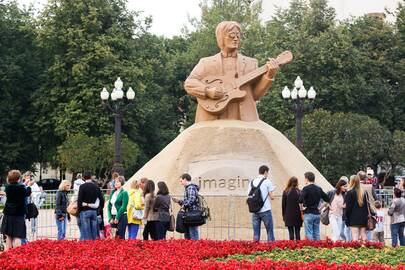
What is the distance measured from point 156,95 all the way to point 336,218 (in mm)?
30967

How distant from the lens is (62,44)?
41188 millimetres

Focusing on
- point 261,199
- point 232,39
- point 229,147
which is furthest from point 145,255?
A: point 232,39

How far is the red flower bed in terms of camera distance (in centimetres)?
982

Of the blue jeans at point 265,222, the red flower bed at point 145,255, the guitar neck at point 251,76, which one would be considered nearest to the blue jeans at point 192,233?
the blue jeans at point 265,222

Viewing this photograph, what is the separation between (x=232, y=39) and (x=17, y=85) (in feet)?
79.8

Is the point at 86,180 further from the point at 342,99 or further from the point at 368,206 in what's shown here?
the point at 342,99

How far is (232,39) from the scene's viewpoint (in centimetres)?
1972

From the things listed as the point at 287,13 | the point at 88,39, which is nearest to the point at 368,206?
the point at 88,39

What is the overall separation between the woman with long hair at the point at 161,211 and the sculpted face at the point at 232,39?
19.9 feet

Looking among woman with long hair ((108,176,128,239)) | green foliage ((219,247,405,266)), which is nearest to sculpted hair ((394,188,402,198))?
green foliage ((219,247,405,266))

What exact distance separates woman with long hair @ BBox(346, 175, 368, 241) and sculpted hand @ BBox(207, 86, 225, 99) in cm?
551

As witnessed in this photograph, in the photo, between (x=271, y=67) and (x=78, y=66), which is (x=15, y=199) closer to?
(x=271, y=67)

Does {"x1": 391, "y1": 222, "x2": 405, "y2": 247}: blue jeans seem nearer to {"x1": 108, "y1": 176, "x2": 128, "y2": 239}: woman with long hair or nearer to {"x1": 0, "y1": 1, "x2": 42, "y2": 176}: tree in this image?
{"x1": 108, "y1": 176, "x2": 128, "y2": 239}: woman with long hair

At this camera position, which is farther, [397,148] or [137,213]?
[397,148]
